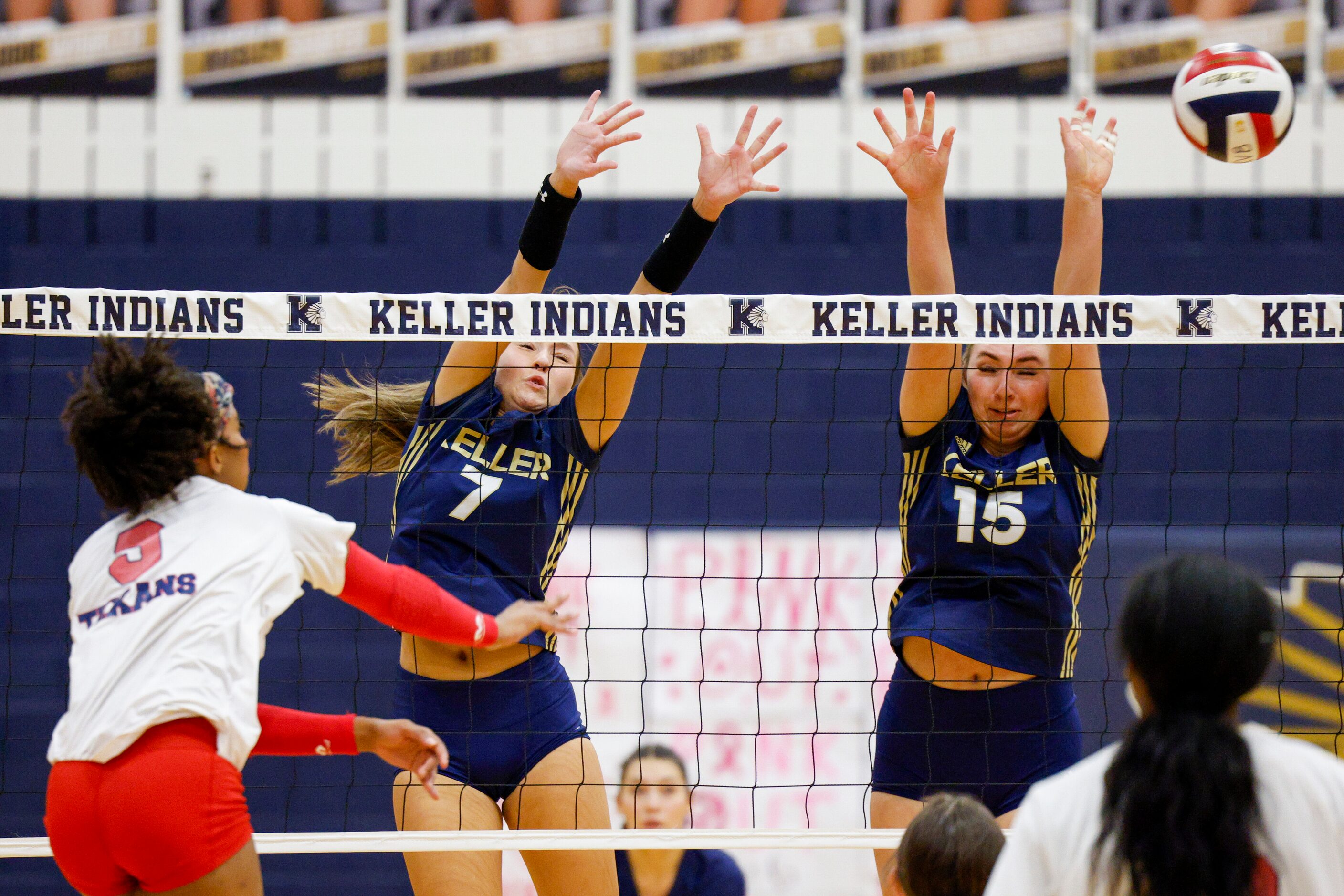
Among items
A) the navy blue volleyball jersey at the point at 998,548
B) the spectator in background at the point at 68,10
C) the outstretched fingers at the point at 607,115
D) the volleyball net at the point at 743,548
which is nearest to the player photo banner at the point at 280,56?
the spectator in background at the point at 68,10

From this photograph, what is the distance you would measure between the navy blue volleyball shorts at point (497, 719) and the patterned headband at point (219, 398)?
1.21 metres

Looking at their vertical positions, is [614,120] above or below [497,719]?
above

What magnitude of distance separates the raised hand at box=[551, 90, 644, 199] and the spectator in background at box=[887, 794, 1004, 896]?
191cm

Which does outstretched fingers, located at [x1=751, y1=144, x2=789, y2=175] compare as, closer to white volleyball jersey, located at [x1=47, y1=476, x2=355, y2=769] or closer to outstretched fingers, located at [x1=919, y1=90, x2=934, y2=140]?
outstretched fingers, located at [x1=919, y1=90, x2=934, y2=140]

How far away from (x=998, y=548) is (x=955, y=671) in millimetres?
358

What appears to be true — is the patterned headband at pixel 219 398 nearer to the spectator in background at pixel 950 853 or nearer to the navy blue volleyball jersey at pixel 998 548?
the spectator in background at pixel 950 853

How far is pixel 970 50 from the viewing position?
271 inches

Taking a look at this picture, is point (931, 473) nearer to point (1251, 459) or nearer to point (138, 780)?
point (138, 780)

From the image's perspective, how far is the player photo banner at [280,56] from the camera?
271 inches

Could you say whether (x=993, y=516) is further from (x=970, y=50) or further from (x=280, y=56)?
(x=280, y=56)

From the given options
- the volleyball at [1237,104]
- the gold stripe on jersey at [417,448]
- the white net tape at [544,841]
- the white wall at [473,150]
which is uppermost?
the white wall at [473,150]

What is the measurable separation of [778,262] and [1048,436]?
3.51 metres

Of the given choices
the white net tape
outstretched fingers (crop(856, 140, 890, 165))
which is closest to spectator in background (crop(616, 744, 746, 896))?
the white net tape

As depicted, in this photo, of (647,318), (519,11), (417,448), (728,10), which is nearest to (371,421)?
(417,448)
